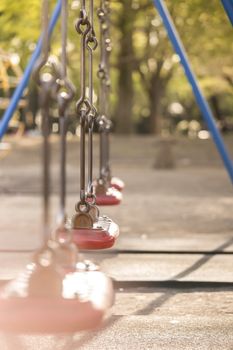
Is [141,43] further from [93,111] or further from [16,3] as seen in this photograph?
[93,111]

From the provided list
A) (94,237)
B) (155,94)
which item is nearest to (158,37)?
(155,94)

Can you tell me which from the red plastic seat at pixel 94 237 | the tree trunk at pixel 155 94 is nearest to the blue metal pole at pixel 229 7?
the red plastic seat at pixel 94 237

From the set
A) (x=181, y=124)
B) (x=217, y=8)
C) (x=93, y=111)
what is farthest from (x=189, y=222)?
(x=181, y=124)

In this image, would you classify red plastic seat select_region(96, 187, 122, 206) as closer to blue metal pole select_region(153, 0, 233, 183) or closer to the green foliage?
blue metal pole select_region(153, 0, 233, 183)

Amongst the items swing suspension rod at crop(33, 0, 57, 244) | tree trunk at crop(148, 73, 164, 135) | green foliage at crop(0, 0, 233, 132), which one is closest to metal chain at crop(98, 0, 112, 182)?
swing suspension rod at crop(33, 0, 57, 244)

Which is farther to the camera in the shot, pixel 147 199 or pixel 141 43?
pixel 141 43

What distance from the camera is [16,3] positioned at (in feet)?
35.5

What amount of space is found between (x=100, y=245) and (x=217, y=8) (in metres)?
7.01

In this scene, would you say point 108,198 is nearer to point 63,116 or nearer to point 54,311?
point 63,116

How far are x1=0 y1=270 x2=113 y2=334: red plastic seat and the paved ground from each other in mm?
1496

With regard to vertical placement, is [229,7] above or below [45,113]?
above

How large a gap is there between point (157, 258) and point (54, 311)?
4.41 meters

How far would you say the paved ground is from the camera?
449cm

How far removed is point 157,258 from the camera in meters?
7.08
